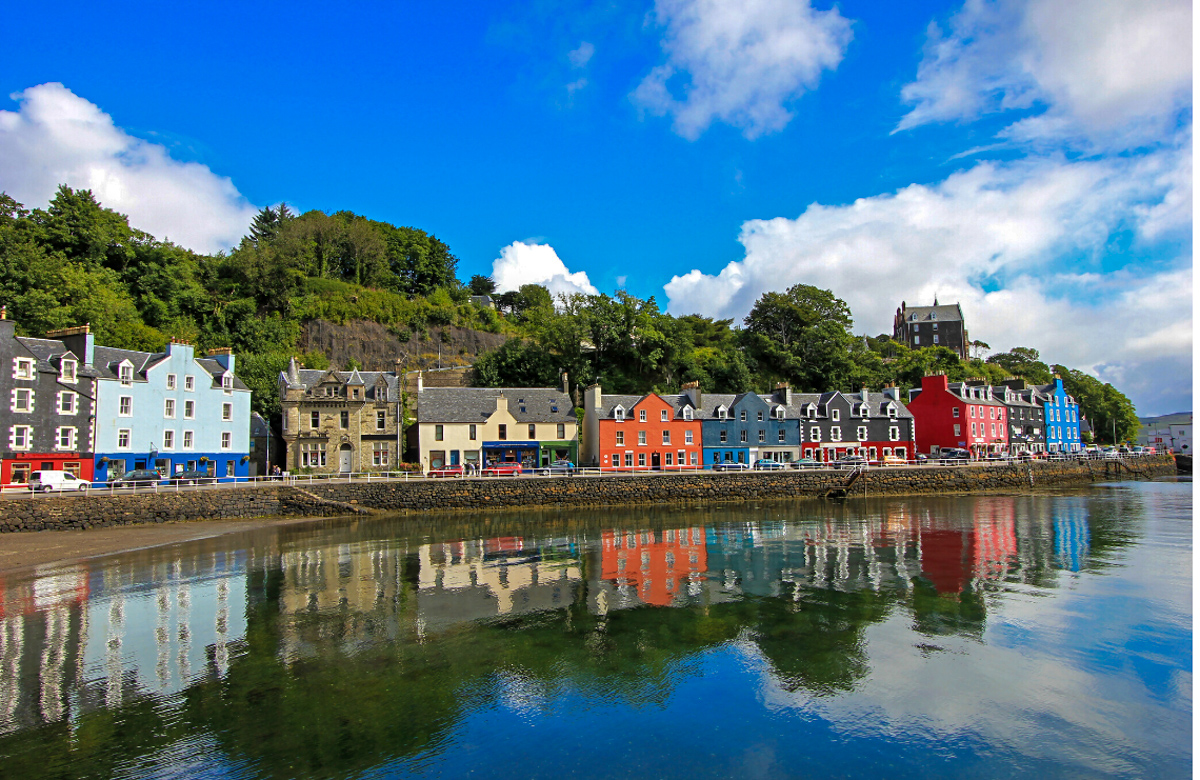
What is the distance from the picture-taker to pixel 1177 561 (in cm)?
2055

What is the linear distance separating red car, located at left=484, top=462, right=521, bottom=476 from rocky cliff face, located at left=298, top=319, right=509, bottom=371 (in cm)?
2281

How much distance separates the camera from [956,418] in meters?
58.3

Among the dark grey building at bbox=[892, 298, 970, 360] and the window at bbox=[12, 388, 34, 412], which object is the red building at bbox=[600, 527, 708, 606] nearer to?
the window at bbox=[12, 388, 34, 412]

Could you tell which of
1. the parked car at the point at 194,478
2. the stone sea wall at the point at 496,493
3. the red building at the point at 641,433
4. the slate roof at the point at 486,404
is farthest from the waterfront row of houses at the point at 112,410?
the red building at the point at 641,433

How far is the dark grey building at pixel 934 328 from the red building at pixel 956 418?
160 ft

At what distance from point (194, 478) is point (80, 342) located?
10170mm

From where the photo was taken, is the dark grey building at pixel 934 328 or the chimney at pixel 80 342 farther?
the dark grey building at pixel 934 328

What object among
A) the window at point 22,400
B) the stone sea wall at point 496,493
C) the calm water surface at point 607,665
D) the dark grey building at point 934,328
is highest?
the dark grey building at point 934,328

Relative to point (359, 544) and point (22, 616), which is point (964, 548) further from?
point (22, 616)

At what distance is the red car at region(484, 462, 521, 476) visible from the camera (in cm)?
4118

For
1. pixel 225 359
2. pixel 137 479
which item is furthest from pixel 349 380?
pixel 137 479

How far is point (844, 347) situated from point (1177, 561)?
4852cm

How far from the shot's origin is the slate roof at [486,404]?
149ft

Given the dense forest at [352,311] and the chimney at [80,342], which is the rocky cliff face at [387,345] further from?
the chimney at [80,342]
